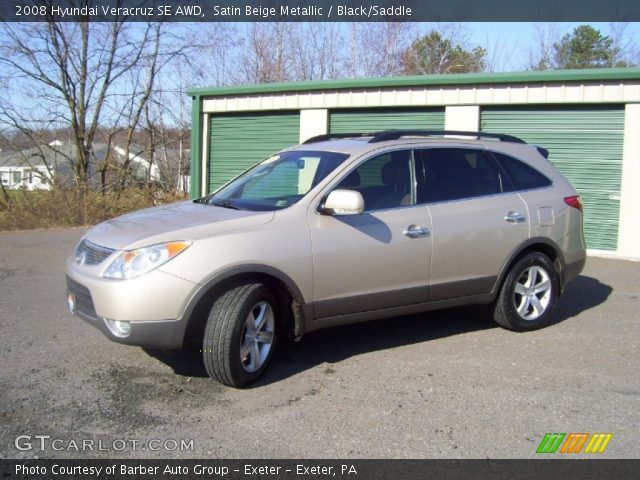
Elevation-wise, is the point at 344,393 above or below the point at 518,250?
below

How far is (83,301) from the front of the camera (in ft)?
15.8

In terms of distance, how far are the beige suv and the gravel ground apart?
0.39 metres

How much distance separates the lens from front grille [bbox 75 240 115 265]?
15.5 feet

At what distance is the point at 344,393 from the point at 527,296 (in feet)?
8.27

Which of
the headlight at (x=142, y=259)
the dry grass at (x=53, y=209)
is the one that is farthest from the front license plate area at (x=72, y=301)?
the dry grass at (x=53, y=209)

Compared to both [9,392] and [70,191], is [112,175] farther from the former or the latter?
[9,392]

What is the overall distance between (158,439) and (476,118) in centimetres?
902

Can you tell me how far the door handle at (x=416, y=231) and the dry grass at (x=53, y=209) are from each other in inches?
442

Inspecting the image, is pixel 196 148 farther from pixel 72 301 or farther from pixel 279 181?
pixel 72 301

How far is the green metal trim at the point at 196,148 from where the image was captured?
14562 millimetres

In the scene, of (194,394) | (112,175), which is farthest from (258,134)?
(194,394)

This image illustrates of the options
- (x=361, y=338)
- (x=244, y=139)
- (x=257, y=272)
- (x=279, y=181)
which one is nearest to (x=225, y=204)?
(x=279, y=181)

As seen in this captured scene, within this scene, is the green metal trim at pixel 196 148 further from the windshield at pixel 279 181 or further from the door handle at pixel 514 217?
the door handle at pixel 514 217

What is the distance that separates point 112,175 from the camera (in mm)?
20922
